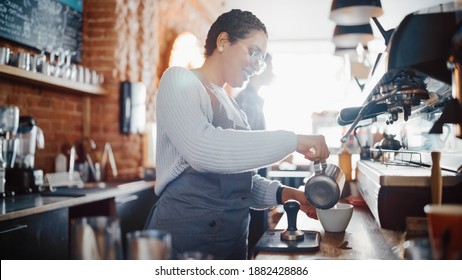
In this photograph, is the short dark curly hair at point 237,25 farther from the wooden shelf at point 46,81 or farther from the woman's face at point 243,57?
the wooden shelf at point 46,81

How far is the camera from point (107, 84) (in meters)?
3.23

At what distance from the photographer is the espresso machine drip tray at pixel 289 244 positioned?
105 centimetres

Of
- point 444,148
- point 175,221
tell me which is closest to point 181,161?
point 175,221

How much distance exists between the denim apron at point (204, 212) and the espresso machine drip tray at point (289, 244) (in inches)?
5.5

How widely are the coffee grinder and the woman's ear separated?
4.56 feet

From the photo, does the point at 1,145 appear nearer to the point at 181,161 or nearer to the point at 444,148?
the point at 181,161

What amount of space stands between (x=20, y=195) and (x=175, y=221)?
1301 mm

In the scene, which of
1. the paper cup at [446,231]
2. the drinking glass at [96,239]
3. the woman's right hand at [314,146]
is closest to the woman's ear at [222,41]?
the woman's right hand at [314,146]

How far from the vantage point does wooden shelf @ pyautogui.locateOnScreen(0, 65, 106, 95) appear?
2151 millimetres

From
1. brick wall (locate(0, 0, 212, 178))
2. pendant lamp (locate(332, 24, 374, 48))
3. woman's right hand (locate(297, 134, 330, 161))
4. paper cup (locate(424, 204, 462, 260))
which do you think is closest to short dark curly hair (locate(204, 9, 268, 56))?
woman's right hand (locate(297, 134, 330, 161))

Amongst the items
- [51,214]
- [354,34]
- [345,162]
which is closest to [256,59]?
[345,162]

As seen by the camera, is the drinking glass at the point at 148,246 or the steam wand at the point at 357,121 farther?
the steam wand at the point at 357,121

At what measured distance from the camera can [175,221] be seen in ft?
4.13

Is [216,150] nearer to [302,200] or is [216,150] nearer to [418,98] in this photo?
[302,200]
